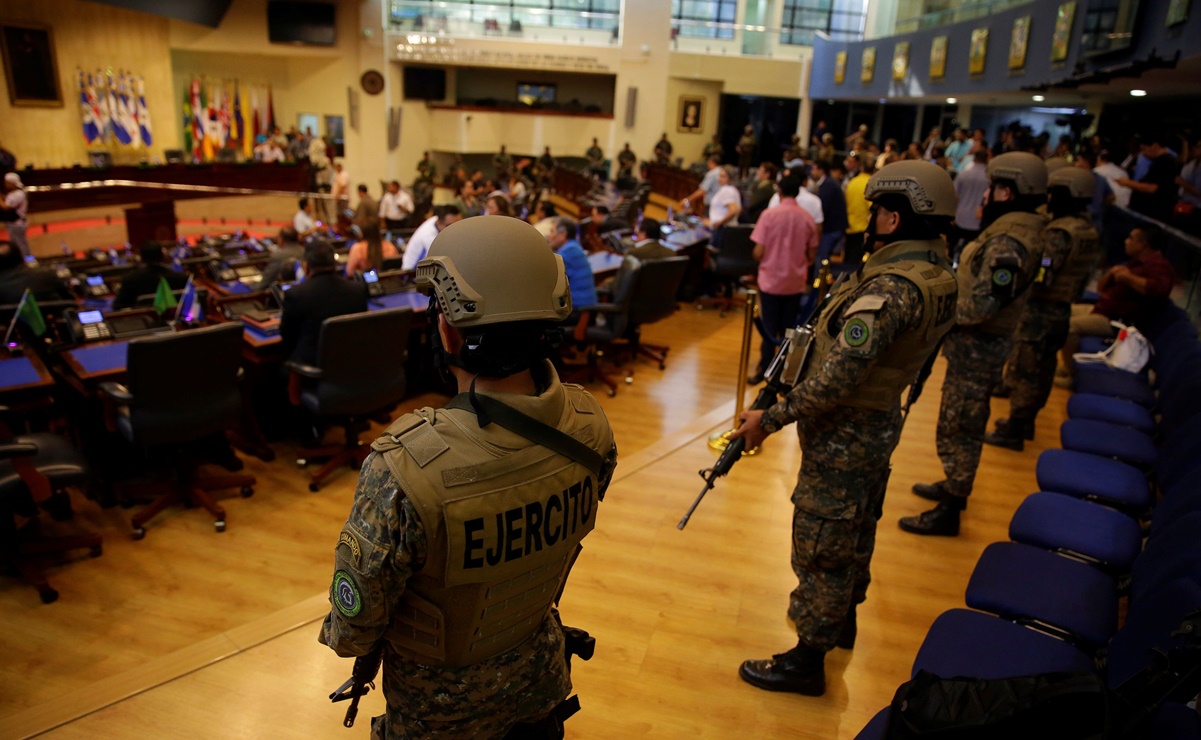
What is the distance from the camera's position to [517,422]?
129 cm

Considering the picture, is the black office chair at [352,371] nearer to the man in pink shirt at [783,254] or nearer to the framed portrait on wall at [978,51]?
the man in pink shirt at [783,254]

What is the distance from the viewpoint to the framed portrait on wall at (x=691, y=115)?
2009cm

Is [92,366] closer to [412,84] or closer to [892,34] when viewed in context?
[892,34]

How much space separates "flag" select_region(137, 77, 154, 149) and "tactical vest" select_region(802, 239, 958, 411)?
1766cm

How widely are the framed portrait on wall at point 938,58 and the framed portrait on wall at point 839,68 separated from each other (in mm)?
3946

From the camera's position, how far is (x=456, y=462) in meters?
1.25

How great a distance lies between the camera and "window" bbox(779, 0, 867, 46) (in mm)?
19609

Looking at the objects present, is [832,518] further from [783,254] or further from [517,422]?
[783,254]

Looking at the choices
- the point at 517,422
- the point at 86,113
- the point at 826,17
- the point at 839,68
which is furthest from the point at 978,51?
the point at 86,113

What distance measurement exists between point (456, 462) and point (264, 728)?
1655 mm

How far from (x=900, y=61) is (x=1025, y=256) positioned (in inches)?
519

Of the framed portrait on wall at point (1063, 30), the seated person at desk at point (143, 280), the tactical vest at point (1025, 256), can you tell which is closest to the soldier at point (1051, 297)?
the tactical vest at point (1025, 256)

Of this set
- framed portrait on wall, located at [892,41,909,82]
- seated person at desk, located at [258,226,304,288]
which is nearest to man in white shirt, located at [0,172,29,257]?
seated person at desk, located at [258,226,304,288]

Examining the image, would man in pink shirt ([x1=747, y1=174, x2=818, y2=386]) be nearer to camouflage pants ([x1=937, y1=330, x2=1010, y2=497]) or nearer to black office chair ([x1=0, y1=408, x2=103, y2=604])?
camouflage pants ([x1=937, y1=330, x2=1010, y2=497])
